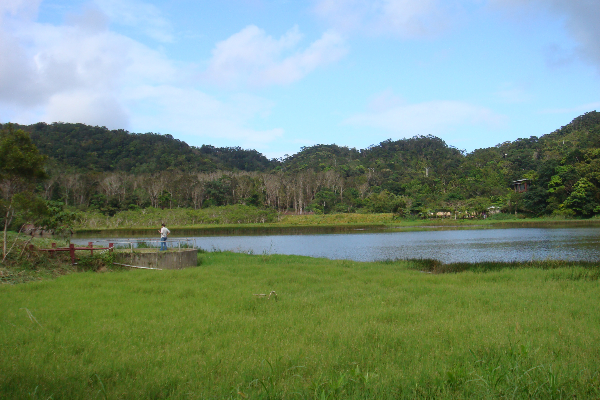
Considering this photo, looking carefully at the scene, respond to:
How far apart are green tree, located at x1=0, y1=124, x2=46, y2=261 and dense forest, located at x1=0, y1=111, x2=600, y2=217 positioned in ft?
190

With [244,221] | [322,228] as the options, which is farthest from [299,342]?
[244,221]

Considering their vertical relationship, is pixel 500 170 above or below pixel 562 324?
above

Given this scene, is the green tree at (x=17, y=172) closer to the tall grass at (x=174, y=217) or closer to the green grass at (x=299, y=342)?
the green grass at (x=299, y=342)

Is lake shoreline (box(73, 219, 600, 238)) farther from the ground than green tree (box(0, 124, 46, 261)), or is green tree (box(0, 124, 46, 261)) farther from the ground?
green tree (box(0, 124, 46, 261))

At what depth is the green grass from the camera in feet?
16.8

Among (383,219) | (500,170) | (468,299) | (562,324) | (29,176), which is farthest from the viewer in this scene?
(500,170)

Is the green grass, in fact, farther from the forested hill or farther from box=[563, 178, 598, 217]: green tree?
the forested hill

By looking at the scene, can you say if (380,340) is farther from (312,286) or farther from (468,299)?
(312,286)

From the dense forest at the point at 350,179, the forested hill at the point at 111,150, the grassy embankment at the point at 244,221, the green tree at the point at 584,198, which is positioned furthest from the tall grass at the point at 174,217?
the green tree at the point at 584,198

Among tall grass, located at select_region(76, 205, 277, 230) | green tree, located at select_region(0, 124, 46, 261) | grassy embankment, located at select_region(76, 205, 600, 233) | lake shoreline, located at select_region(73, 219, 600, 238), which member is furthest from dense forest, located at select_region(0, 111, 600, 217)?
green tree, located at select_region(0, 124, 46, 261)

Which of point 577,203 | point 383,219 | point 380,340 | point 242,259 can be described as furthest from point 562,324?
point 383,219

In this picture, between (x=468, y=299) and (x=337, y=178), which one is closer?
(x=468, y=299)

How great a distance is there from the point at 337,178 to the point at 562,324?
281 feet

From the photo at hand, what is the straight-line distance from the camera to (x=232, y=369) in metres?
5.77
